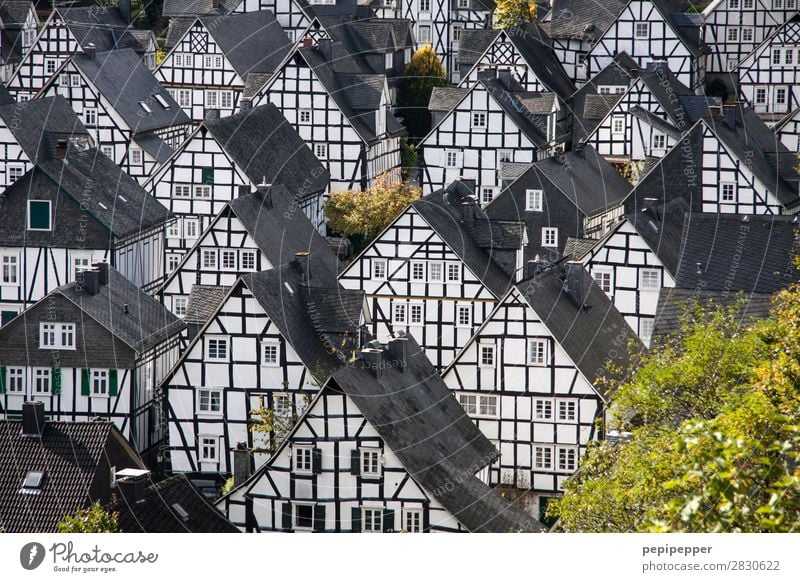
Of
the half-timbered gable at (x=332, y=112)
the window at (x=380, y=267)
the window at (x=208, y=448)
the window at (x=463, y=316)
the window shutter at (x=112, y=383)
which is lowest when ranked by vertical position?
the window at (x=208, y=448)

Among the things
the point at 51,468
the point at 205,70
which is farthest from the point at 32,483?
the point at 205,70

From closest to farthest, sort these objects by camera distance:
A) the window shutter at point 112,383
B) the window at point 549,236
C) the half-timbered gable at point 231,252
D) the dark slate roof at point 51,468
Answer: the dark slate roof at point 51,468 → the window shutter at point 112,383 → the half-timbered gable at point 231,252 → the window at point 549,236

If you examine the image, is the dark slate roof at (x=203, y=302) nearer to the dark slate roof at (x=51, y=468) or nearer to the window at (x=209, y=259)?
the window at (x=209, y=259)

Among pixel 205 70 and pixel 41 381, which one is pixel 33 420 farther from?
pixel 205 70

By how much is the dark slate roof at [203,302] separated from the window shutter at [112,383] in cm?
476

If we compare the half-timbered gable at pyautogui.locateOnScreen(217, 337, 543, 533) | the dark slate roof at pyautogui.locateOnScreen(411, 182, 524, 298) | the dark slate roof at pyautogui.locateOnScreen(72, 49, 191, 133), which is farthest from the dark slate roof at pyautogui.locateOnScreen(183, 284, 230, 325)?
the dark slate roof at pyautogui.locateOnScreen(72, 49, 191, 133)

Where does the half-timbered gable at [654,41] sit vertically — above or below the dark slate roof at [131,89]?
above

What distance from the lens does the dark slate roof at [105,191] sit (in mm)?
67438

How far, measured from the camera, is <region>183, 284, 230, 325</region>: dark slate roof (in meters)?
62.6

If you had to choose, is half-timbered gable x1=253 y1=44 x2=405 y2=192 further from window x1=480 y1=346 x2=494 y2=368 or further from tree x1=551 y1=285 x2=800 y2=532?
tree x1=551 y1=285 x2=800 y2=532

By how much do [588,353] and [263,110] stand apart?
93.6 feet

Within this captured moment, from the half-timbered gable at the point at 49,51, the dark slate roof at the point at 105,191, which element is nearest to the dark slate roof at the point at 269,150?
the dark slate roof at the point at 105,191

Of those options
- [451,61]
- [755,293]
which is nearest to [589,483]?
[755,293]

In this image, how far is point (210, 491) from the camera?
55938 millimetres
